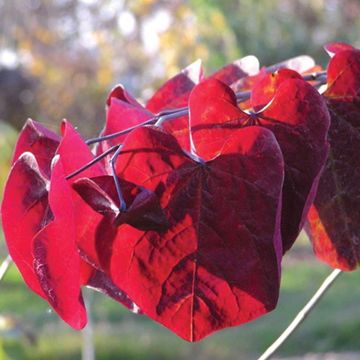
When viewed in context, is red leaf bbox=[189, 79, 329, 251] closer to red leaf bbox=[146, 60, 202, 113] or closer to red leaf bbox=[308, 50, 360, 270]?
red leaf bbox=[308, 50, 360, 270]

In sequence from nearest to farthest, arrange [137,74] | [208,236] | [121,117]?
[208,236] → [121,117] → [137,74]

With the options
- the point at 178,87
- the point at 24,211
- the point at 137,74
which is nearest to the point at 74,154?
the point at 24,211

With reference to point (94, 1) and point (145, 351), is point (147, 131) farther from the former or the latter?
point (94, 1)

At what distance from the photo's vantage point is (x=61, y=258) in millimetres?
345

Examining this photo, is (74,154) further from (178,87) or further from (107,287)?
(178,87)

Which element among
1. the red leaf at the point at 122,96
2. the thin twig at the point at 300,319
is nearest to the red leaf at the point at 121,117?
the red leaf at the point at 122,96

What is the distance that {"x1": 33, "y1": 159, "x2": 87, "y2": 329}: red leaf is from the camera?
0.34m

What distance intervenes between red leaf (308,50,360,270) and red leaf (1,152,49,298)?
0.14 meters

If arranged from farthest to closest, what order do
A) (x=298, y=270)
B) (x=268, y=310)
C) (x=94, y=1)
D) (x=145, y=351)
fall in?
(x=94, y=1) → (x=298, y=270) → (x=145, y=351) → (x=268, y=310)

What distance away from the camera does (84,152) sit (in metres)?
0.37

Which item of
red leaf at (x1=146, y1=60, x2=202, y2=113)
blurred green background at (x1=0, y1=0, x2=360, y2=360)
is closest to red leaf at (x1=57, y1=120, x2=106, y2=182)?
red leaf at (x1=146, y1=60, x2=202, y2=113)

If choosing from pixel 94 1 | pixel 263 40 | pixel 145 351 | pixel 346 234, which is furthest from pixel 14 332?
pixel 94 1

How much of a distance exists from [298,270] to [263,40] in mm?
3092

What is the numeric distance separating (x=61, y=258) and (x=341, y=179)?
147mm
